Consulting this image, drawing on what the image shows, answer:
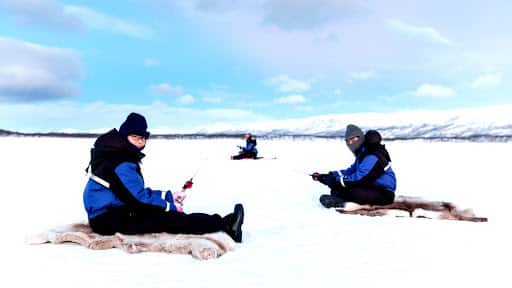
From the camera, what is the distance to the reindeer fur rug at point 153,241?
4539 millimetres

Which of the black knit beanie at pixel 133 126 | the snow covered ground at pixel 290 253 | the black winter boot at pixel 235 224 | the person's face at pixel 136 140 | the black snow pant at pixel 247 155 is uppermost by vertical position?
the black knit beanie at pixel 133 126

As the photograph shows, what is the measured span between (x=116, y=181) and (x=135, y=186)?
18cm

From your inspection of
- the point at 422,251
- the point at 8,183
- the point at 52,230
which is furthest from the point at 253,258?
the point at 8,183

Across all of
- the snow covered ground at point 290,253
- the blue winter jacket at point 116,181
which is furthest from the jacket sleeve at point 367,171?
the blue winter jacket at point 116,181

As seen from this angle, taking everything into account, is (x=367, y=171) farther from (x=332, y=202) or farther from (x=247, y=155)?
(x=247, y=155)

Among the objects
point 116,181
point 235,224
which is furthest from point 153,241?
point 235,224

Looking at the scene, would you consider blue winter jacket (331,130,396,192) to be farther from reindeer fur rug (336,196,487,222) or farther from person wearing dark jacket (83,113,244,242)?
person wearing dark jacket (83,113,244,242)

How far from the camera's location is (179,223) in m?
4.94

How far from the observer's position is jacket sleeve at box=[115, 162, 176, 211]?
183 inches

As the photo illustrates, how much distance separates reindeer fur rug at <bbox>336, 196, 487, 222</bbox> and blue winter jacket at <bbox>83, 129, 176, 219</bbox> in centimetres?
312

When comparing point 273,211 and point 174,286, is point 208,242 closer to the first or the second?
point 174,286

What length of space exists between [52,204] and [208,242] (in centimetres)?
437

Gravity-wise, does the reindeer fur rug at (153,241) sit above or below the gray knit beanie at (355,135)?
below

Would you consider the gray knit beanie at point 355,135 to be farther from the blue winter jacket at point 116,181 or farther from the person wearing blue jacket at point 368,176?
the blue winter jacket at point 116,181
